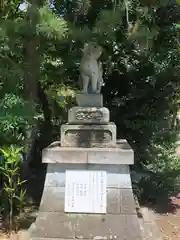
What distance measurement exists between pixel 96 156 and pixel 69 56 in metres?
2.16

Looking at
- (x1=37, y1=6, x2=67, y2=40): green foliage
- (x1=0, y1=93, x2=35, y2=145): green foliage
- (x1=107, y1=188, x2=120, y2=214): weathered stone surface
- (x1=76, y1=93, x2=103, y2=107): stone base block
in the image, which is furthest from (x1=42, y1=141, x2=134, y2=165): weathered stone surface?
(x1=37, y1=6, x2=67, y2=40): green foliage

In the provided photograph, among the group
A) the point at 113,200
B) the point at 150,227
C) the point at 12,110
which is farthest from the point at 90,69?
the point at 150,227

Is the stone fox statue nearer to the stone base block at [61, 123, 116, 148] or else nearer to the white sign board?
the stone base block at [61, 123, 116, 148]

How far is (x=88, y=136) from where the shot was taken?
383cm

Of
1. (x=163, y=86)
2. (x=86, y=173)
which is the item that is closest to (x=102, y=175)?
(x=86, y=173)

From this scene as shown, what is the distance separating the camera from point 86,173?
3488mm

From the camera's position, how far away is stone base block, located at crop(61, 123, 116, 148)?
382cm

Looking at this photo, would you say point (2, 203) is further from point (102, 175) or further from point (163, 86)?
point (163, 86)

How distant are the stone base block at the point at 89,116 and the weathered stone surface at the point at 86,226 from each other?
1114 mm

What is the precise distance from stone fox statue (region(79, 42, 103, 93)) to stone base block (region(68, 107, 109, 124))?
30cm

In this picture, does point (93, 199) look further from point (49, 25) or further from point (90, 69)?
point (49, 25)

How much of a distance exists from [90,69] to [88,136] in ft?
2.79

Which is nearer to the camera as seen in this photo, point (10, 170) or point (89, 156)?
point (89, 156)

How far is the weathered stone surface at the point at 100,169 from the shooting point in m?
3.47
